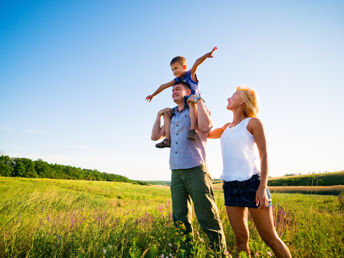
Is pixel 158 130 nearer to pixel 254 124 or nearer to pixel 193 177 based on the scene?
pixel 193 177

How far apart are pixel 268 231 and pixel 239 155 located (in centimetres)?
85

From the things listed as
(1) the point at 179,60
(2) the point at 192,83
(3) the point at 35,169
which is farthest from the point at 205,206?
(3) the point at 35,169

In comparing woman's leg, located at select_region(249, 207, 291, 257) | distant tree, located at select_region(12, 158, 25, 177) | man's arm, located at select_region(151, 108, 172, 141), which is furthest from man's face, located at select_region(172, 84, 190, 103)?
distant tree, located at select_region(12, 158, 25, 177)

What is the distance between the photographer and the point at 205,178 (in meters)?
2.46

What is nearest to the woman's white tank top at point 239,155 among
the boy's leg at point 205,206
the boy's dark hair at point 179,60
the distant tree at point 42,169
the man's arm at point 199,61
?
the boy's leg at point 205,206

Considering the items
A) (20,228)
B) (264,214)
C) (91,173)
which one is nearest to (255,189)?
(264,214)

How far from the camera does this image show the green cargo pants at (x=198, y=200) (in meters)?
2.33

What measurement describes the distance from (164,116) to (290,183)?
32181 millimetres

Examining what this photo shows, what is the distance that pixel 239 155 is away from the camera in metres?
2.21

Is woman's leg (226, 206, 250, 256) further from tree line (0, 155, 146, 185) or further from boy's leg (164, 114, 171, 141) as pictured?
tree line (0, 155, 146, 185)

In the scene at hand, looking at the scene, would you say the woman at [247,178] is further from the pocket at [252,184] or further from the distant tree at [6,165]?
the distant tree at [6,165]

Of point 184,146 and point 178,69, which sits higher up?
point 178,69

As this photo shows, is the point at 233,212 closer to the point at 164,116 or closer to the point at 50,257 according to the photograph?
the point at 164,116

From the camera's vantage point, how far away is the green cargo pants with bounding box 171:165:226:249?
2326mm
